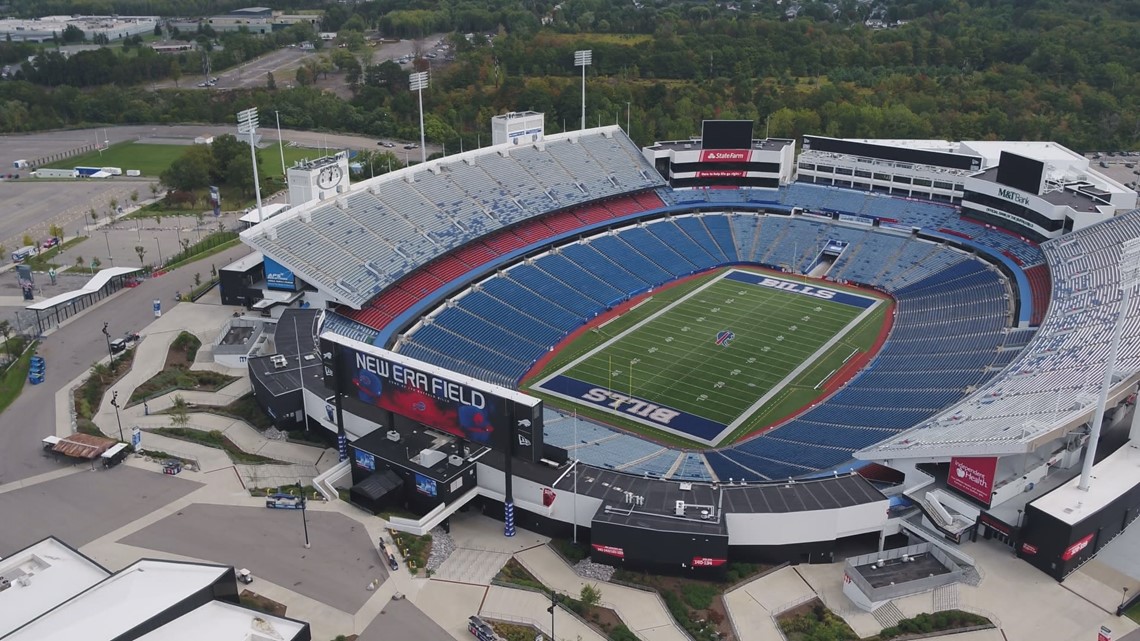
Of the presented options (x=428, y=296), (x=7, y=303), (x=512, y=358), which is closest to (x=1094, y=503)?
(x=512, y=358)

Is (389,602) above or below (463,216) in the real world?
below

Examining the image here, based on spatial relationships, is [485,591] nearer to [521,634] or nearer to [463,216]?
[521,634]

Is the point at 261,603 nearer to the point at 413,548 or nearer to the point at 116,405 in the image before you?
the point at 413,548

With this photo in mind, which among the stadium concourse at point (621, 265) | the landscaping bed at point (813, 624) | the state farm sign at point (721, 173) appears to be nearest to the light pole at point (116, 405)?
the stadium concourse at point (621, 265)

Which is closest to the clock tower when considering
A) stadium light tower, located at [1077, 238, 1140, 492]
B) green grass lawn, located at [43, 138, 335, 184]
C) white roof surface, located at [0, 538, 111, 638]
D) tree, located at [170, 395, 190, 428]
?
tree, located at [170, 395, 190, 428]

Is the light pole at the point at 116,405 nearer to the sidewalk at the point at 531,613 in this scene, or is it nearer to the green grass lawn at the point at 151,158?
the sidewalk at the point at 531,613

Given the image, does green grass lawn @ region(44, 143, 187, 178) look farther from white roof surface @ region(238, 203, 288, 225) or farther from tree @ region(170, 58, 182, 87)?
white roof surface @ region(238, 203, 288, 225)
